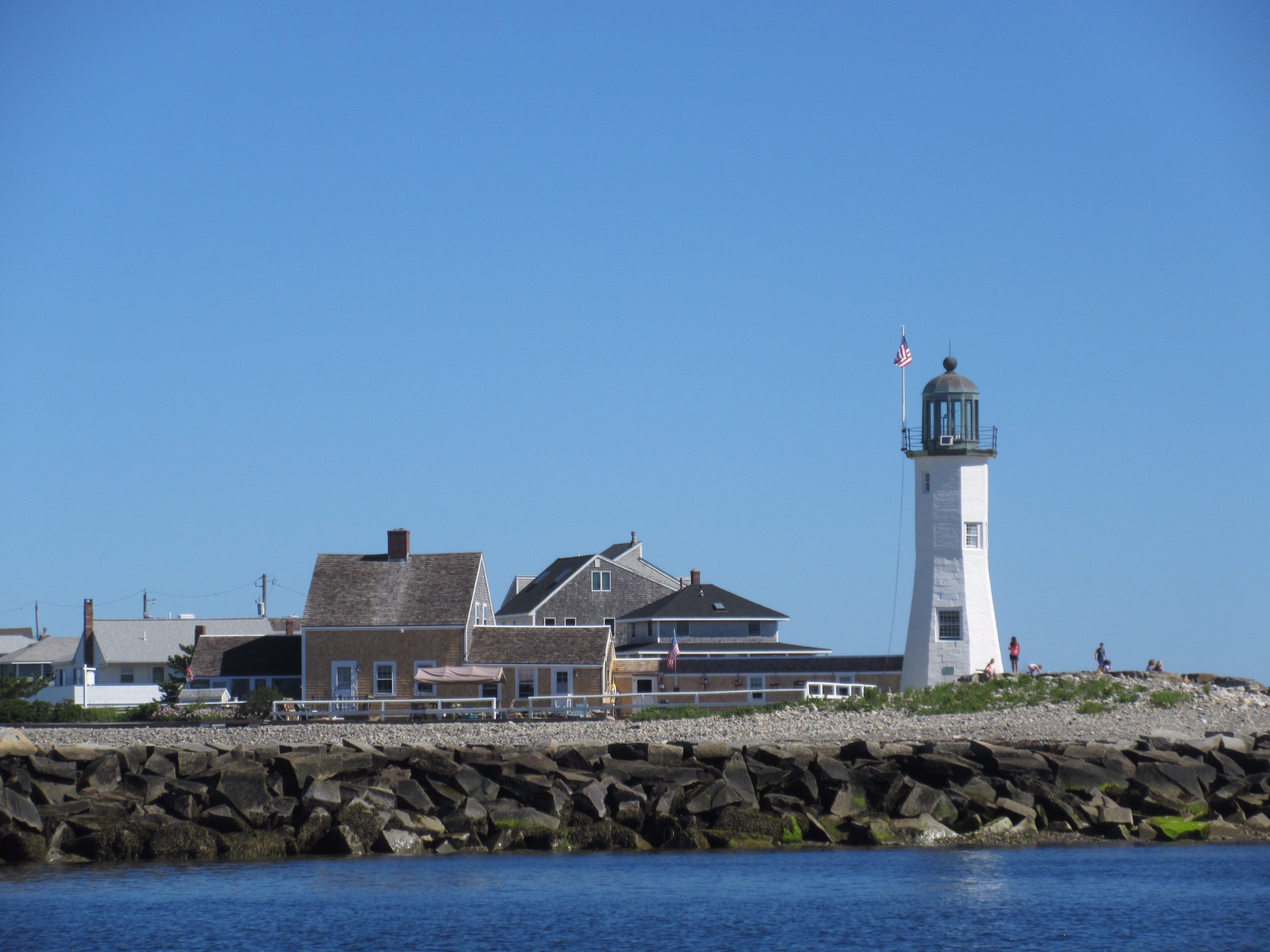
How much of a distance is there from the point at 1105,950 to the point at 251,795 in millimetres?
13328

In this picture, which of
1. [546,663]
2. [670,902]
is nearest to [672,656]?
[546,663]

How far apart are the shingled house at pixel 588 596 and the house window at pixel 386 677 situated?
12809mm

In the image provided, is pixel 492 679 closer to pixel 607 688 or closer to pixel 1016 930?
pixel 607 688

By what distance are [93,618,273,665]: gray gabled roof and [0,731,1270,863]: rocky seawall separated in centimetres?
4265

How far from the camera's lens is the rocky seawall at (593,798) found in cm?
2447

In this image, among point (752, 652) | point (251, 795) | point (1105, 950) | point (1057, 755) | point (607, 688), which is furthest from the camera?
point (752, 652)

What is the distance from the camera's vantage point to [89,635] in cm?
6938

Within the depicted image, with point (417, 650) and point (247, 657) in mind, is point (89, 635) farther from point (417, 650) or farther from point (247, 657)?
point (417, 650)

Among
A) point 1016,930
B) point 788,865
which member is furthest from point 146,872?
point 1016,930

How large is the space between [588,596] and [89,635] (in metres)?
24.0

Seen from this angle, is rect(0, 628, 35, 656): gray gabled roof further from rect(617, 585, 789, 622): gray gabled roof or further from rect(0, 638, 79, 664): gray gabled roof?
rect(617, 585, 789, 622): gray gabled roof

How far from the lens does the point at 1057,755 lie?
27.4 m

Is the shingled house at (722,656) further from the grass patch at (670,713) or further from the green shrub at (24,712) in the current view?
the green shrub at (24,712)

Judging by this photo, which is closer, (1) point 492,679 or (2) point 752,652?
(1) point 492,679
